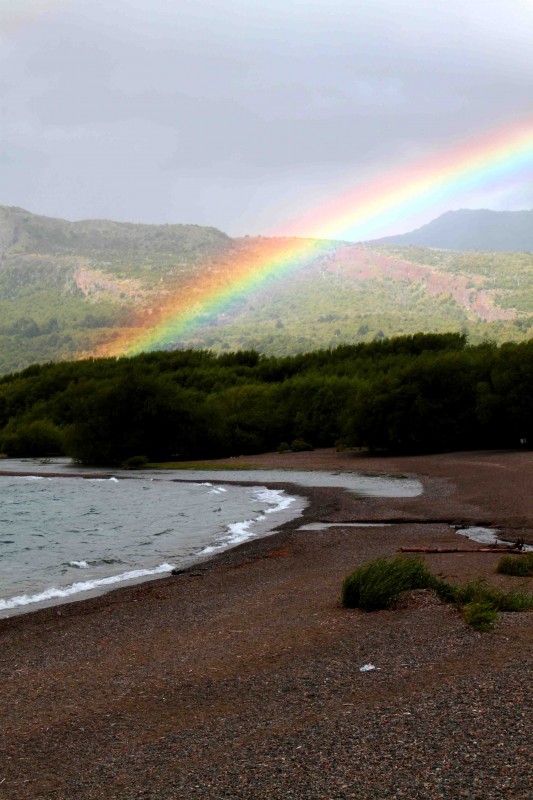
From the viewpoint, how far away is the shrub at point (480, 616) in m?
9.55

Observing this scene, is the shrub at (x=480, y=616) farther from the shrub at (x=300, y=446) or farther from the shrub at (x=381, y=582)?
the shrub at (x=300, y=446)

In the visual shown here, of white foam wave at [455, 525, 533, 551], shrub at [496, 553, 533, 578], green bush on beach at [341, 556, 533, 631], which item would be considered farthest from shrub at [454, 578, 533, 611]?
white foam wave at [455, 525, 533, 551]

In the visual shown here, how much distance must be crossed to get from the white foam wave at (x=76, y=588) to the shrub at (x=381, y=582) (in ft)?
18.6

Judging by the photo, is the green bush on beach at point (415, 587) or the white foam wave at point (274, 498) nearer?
the green bush on beach at point (415, 587)

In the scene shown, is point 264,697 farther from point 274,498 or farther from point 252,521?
point 274,498

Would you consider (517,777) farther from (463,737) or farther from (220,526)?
(220,526)

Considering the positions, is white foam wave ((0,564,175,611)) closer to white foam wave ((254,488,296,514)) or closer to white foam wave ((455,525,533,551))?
white foam wave ((455,525,533,551))

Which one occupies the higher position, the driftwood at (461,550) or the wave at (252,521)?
the driftwood at (461,550)

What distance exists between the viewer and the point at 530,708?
21.1ft

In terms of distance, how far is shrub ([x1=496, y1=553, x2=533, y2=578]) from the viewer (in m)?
13.7

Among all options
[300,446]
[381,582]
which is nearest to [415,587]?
[381,582]

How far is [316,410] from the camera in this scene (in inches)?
2569

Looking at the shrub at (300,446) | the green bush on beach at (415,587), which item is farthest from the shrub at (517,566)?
the shrub at (300,446)

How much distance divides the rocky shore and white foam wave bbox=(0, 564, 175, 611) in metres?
1.37
